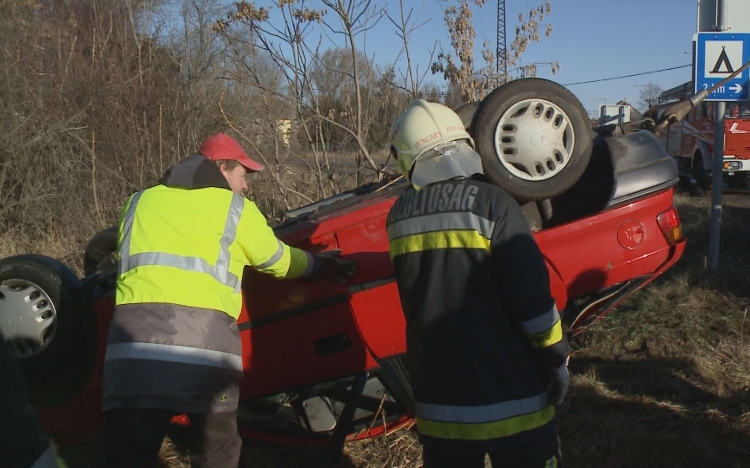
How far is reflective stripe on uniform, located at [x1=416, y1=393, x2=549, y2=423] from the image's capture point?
1965mm

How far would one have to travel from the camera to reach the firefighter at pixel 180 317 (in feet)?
7.95

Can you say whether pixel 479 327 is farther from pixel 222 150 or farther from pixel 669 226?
pixel 669 226

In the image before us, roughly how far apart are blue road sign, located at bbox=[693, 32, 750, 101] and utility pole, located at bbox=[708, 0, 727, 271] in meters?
0.23

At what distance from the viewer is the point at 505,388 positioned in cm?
198

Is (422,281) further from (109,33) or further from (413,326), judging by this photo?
(109,33)

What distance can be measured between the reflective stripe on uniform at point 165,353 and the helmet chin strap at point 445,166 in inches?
40.2

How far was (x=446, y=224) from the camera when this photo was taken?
1995 mm

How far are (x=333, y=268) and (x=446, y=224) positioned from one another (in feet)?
3.51

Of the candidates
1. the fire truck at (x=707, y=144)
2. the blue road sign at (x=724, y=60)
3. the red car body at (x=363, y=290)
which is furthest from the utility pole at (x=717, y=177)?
the fire truck at (x=707, y=144)

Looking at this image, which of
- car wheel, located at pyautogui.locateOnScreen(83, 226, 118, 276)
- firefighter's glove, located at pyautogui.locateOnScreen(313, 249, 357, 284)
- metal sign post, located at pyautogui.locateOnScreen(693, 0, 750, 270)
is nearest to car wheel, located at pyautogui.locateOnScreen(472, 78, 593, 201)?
firefighter's glove, located at pyautogui.locateOnScreen(313, 249, 357, 284)

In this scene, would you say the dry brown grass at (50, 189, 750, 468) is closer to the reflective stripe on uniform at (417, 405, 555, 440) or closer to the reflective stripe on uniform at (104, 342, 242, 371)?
the reflective stripe on uniform at (104, 342, 242, 371)

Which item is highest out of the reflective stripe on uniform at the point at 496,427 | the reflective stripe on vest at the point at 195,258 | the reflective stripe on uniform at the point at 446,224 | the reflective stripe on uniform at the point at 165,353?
the reflective stripe on uniform at the point at 446,224

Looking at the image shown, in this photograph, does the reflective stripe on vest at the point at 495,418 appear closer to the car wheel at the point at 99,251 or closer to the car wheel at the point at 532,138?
the car wheel at the point at 532,138

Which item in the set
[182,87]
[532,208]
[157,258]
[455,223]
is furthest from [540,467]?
[182,87]
